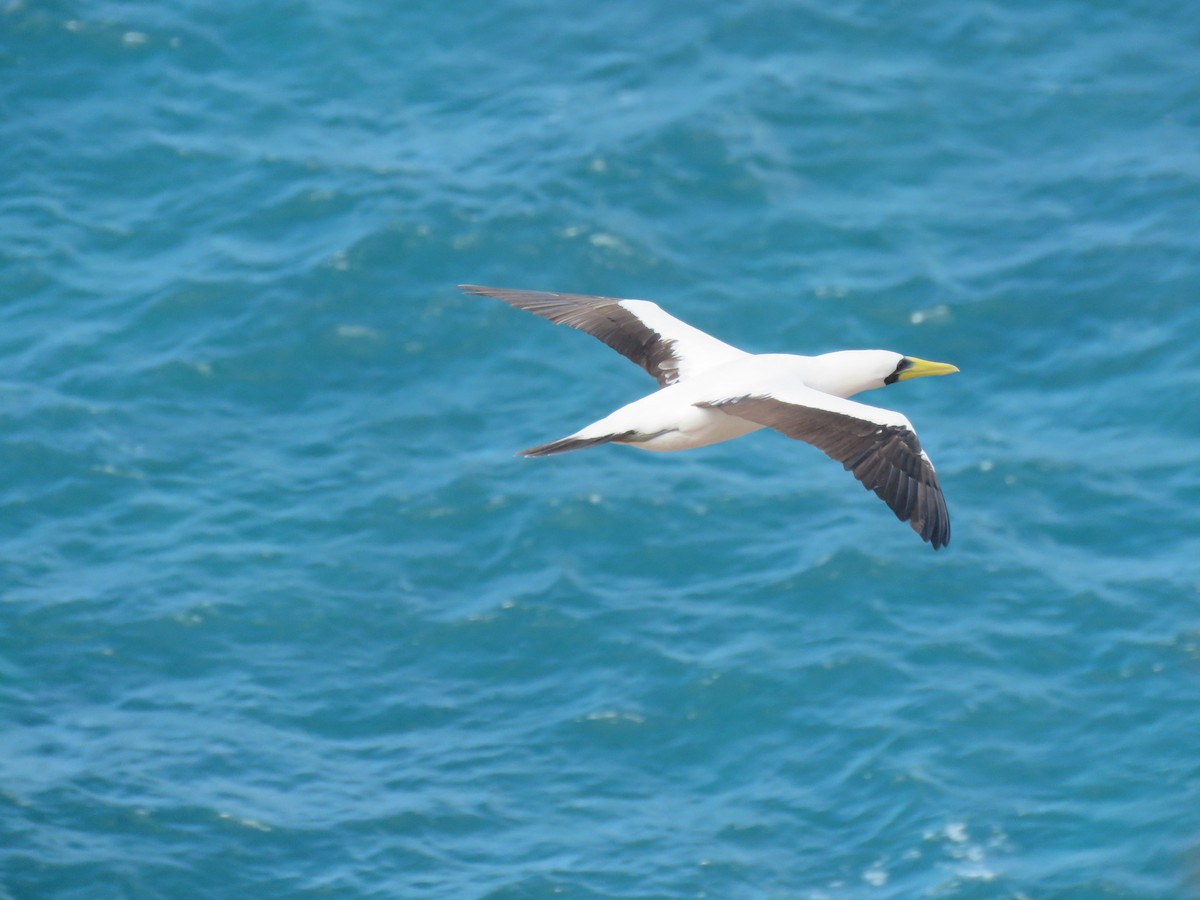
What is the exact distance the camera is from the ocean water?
19578 mm

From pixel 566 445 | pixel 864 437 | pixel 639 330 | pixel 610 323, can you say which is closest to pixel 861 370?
pixel 864 437

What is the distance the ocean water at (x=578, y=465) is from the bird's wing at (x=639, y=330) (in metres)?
6.33

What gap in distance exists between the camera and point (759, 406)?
1304cm

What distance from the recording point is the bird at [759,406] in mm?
12688

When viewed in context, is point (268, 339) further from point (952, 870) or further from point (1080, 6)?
point (1080, 6)

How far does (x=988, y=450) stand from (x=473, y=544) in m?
6.21

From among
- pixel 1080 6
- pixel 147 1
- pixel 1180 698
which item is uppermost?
pixel 147 1

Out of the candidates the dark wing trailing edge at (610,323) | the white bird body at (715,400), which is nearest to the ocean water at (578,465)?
the dark wing trailing edge at (610,323)

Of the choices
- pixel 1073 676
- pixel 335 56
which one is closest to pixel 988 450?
pixel 1073 676

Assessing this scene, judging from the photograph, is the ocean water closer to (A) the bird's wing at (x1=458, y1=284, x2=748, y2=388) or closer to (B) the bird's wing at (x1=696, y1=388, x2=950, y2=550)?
(A) the bird's wing at (x1=458, y1=284, x2=748, y2=388)

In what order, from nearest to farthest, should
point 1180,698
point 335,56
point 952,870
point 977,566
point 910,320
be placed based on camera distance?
point 952,870 → point 1180,698 → point 977,566 → point 910,320 → point 335,56

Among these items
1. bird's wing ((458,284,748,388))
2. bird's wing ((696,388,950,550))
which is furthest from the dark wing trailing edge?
bird's wing ((696,388,950,550))

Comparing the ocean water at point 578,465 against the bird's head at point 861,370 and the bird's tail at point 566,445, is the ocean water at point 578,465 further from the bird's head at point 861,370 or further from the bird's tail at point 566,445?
the bird's tail at point 566,445

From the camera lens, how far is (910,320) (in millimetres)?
24250
